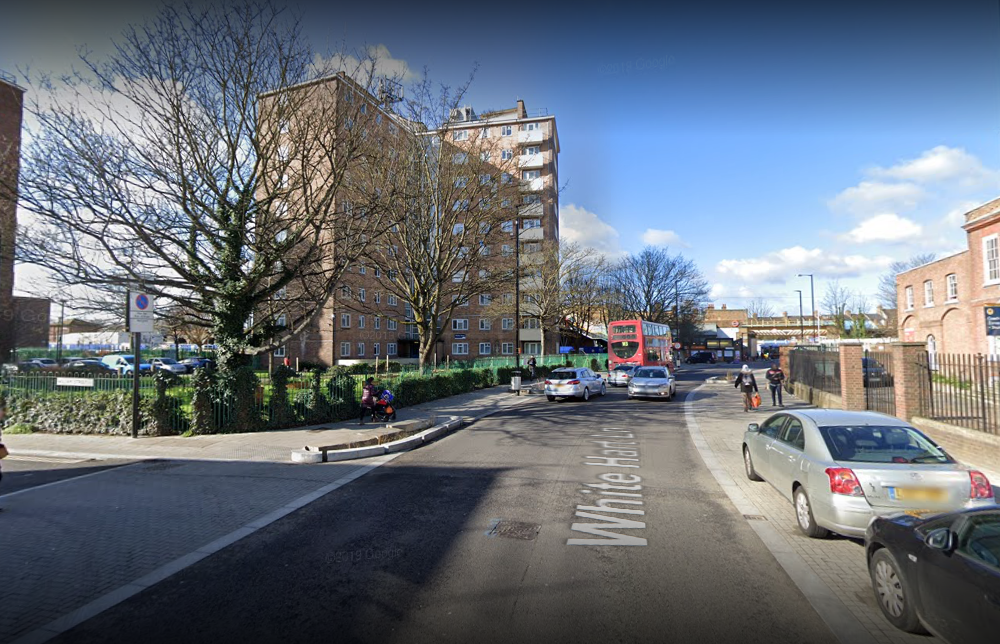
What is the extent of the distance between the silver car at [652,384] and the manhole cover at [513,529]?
1694 centimetres

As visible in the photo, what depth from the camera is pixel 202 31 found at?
13.1 meters

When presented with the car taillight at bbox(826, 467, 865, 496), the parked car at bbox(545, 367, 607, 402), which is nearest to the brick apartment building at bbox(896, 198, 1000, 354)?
the parked car at bbox(545, 367, 607, 402)

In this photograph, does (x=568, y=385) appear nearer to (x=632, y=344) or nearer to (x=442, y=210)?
(x=442, y=210)

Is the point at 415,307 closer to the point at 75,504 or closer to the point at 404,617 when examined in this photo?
the point at 75,504

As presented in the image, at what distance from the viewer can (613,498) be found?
7.42 m

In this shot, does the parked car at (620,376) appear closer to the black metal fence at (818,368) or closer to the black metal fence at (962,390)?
the black metal fence at (818,368)

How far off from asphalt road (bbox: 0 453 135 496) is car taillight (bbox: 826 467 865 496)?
37.2 feet

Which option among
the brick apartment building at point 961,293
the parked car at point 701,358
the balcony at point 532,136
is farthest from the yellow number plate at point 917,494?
the parked car at point 701,358

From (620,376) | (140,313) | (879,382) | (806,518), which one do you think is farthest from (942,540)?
(620,376)

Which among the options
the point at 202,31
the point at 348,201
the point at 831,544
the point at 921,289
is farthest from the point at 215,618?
the point at 921,289

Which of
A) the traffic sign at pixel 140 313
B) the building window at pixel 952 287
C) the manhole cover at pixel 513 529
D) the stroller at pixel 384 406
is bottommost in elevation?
the manhole cover at pixel 513 529

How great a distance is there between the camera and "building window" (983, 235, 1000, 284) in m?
23.2

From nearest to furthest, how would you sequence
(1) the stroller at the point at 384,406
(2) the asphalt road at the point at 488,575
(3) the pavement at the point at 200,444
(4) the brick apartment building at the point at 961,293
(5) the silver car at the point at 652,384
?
(2) the asphalt road at the point at 488,575, (3) the pavement at the point at 200,444, (1) the stroller at the point at 384,406, (5) the silver car at the point at 652,384, (4) the brick apartment building at the point at 961,293

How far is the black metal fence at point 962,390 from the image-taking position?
861cm
